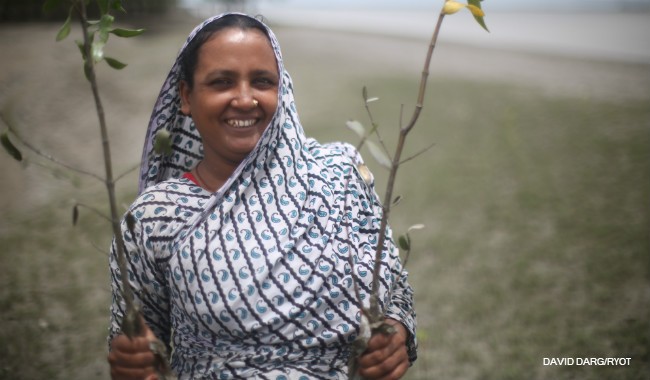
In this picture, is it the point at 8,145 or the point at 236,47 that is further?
the point at 236,47

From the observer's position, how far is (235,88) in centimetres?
152

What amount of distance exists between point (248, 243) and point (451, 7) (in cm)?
79

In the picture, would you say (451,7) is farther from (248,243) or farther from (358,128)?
(248,243)

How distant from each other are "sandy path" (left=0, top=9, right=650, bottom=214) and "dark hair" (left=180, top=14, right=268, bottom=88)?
201cm

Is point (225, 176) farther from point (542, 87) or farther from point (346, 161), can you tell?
point (542, 87)

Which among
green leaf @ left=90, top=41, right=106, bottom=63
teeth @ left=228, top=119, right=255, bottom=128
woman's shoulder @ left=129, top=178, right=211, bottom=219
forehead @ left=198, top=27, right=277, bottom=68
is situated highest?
green leaf @ left=90, top=41, right=106, bottom=63

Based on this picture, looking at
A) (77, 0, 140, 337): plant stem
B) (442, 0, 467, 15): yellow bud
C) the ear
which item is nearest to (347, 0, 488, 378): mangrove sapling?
(442, 0, 467, 15): yellow bud

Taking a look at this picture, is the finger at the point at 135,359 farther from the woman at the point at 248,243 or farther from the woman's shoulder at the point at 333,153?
the woman's shoulder at the point at 333,153

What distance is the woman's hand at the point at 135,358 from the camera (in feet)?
4.08

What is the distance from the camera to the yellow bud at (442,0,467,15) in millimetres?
1092

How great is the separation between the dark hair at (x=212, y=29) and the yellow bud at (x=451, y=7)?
61cm

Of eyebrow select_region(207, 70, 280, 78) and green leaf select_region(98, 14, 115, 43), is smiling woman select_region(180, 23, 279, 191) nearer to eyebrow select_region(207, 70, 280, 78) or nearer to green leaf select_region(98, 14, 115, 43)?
eyebrow select_region(207, 70, 280, 78)

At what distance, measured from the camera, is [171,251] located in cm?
153

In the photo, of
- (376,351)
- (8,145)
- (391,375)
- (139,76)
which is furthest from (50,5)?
(139,76)
